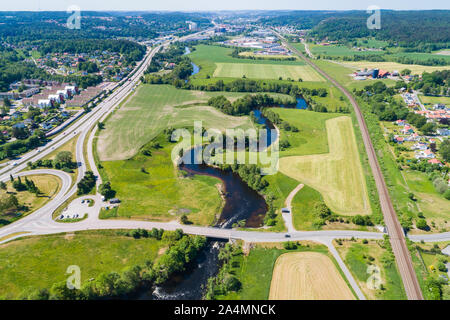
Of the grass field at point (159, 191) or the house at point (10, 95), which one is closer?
the grass field at point (159, 191)

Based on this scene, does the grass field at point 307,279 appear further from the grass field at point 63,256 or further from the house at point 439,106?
the house at point 439,106

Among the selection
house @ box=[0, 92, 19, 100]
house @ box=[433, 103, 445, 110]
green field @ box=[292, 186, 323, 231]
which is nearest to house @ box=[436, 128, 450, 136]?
house @ box=[433, 103, 445, 110]

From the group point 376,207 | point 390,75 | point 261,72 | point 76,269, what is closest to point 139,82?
point 261,72

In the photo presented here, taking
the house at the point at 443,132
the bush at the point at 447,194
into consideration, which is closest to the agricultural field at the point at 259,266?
the bush at the point at 447,194

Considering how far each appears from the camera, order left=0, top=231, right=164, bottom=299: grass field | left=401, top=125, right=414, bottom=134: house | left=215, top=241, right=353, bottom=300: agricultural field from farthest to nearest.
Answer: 1. left=401, top=125, right=414, bottom=134: house
2. left=0, top=231, right=164, bottom=299: grass field
3. left=215, top=241, right=353, bottom=300: agricultural field

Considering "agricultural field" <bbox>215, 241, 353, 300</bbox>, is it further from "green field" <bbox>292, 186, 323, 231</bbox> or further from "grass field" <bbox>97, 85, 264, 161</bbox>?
"grass field" <bbox>97, 85, 264, 161</bbox>
